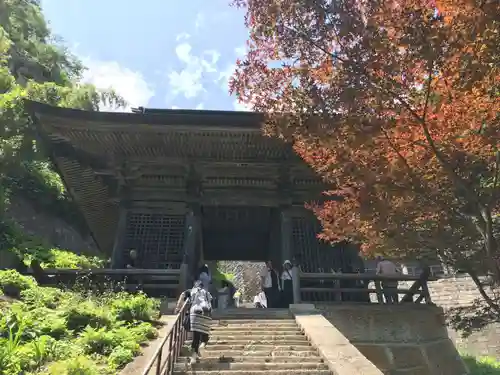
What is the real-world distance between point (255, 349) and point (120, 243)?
623 centimetres

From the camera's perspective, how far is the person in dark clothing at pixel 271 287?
1052 centimetres

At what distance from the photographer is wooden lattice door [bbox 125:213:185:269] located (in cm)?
1132

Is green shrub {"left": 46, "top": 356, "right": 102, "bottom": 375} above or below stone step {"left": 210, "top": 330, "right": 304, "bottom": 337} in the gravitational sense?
below

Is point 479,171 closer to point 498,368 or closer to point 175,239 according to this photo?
point 175,239

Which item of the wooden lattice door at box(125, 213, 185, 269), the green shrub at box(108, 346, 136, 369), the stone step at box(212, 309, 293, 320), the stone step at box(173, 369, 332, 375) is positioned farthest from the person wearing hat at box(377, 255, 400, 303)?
the green shrub at box(108, 346, 136, 369)

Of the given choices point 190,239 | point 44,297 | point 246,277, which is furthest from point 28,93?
point 246,277

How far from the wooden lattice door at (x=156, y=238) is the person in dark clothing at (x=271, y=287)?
241 centimetres

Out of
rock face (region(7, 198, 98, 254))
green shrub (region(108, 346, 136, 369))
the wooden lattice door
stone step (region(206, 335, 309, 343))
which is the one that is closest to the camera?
green shrub (region(108, 346, 136, 369))

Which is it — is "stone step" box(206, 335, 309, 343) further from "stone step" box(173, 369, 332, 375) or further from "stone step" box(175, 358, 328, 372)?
"stone step" box(173, 369, 332, 375)

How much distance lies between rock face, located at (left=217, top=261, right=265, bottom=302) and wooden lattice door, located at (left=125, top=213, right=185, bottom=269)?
28731mm

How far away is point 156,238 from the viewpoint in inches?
460

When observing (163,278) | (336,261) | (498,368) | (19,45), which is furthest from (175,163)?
(19,45)

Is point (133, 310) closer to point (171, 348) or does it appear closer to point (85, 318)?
point (85, 318)

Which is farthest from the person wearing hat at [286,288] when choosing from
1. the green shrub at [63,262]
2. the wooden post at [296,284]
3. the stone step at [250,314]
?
the green shrub at [63,262]
